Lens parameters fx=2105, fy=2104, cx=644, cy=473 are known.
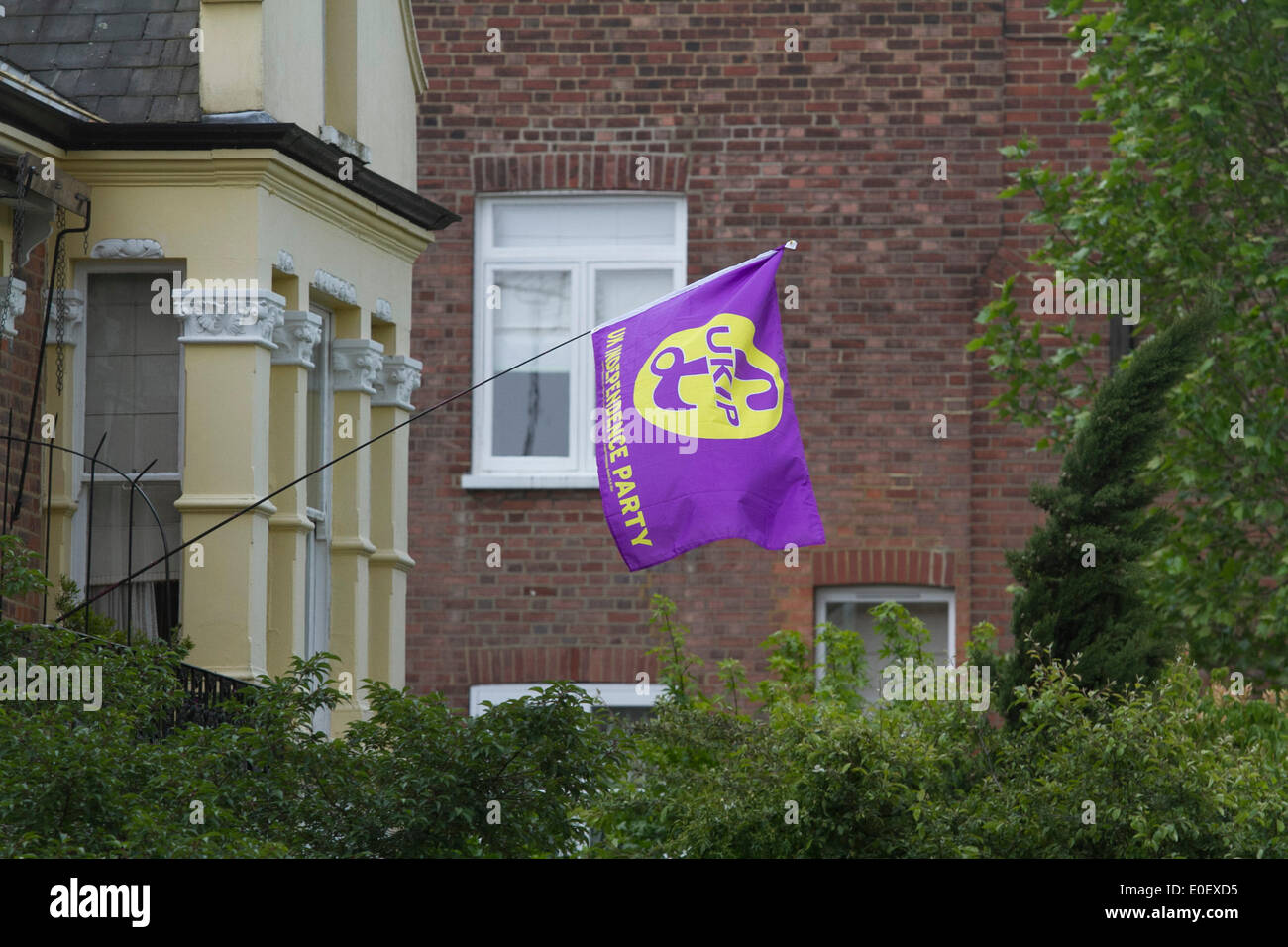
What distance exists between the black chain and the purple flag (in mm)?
2944

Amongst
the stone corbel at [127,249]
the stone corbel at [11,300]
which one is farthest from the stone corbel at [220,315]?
the stone corbel at [11,300]

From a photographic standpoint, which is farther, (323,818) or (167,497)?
(167,497)

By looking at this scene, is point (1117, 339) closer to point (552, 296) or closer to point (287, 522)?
point (552, 296)

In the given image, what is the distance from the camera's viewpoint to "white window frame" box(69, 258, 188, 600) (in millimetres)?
11117

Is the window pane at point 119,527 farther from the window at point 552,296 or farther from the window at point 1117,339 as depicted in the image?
the window at point 1117,339

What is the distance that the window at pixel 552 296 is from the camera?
16.8 metres

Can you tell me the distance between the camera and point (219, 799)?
815 cm

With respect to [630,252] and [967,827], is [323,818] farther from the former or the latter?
[630,252]

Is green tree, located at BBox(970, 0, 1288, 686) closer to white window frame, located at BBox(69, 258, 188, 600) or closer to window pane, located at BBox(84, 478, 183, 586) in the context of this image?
white window frame, located at BBox(69, 258, 188, 600)

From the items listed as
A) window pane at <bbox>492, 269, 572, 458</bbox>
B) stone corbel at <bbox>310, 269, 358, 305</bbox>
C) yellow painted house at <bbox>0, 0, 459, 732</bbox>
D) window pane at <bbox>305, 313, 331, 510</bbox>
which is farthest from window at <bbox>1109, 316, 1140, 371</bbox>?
window pane at <bbox>305, 313, 331, 510</bbox>

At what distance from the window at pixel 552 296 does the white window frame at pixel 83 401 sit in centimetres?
554
